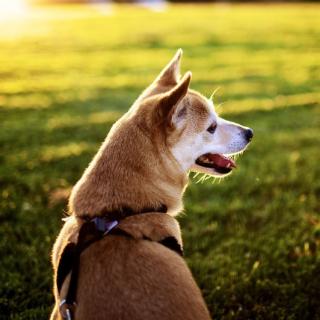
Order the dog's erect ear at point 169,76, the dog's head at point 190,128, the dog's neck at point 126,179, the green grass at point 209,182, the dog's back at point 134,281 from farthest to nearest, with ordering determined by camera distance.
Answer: the green grass at point 209,182
the dog's erect ear at point 169,76
the dog's head at point 190,128
the dog's neck at point 126,179
the dog's back at point 134,281

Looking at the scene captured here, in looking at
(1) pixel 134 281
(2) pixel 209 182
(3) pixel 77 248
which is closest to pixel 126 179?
(3) pixel 77 248

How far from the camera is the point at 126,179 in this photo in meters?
3.03

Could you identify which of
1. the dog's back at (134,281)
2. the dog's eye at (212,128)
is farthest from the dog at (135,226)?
the dog's eye at (212,128)

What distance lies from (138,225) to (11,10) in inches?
1540

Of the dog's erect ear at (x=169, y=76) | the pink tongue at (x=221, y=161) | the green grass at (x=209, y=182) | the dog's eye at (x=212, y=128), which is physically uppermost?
the dog's erect ear at (x=169, y=76)

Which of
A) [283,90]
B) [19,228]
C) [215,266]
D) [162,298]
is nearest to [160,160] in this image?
[162,298]

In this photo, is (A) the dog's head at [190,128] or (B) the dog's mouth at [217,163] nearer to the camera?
(A) the dog's head at [190,128]

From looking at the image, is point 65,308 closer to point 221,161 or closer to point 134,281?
point 134,281

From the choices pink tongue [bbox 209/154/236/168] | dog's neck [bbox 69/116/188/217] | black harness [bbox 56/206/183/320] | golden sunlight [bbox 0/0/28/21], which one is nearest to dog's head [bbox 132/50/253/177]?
pink tongue [bbox 209/154/236/168]

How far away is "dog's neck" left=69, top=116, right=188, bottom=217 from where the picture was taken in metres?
2.96

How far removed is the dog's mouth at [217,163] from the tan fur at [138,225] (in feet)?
1.01

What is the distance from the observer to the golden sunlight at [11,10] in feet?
112

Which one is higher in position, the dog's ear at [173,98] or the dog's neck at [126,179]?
the dog's ear at [173,98]

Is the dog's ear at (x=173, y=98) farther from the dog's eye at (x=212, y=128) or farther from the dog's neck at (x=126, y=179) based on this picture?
the dog's eye at (x=212, y=128)
